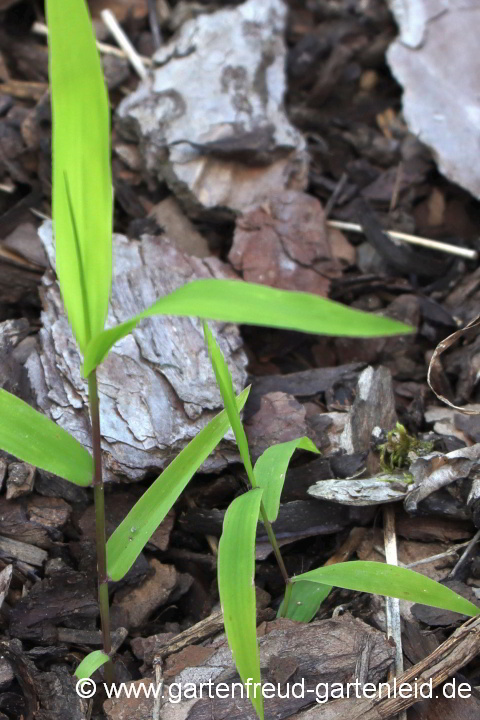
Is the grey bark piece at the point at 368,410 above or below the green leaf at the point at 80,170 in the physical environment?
below

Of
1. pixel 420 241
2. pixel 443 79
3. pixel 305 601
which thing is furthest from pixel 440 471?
pixel 443 79

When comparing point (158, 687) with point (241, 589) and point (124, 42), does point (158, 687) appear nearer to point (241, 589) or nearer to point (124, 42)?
point (241, 589)

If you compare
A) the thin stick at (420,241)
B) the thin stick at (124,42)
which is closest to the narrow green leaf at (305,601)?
the thin stick at (420,241)

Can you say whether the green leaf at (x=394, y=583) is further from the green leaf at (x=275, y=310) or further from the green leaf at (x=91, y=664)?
the green leaf at (x=275, y=310)

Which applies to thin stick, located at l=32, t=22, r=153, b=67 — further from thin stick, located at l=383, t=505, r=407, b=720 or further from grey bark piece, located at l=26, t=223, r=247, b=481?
thin stick, located at l=383, t=505, r=407, b=720

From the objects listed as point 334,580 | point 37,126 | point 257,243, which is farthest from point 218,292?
point 37,126
